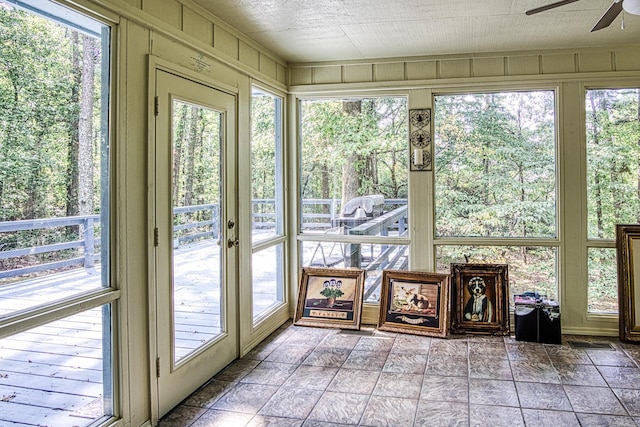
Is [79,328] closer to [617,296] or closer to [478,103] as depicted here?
[478,103]

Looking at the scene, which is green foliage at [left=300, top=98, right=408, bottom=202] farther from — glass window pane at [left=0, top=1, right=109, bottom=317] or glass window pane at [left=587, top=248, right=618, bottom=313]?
glass window pane at [left=0, top=1, right=109, bottom=317]

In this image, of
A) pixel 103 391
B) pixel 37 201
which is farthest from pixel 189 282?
pixel 37 201

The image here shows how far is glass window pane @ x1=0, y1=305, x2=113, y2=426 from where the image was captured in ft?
6.19

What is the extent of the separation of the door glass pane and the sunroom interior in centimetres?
1

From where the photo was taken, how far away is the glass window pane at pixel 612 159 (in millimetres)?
4102

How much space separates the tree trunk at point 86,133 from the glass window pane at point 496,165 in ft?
10.4

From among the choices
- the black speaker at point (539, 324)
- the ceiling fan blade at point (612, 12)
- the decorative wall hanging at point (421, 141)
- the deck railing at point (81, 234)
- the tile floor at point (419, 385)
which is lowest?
the tile floor at point (419, 385)

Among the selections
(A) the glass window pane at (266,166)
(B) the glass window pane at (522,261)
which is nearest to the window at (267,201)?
(A) the glass window pane at (266,166)

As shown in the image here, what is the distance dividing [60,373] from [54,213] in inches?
29.5

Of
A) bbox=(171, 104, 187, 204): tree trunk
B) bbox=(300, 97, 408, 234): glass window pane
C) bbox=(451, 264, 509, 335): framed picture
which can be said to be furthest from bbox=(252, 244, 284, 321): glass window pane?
bbox=(451, 264, 509, 335): framed picture

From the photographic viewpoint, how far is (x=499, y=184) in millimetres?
4344

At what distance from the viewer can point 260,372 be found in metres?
3.38

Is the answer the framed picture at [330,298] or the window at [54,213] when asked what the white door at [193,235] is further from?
the framed picture at [330,298]

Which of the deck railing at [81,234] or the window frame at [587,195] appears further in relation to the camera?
the window frame at [587,195]
